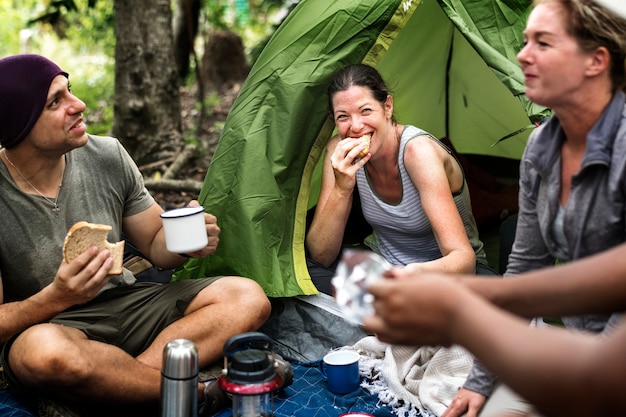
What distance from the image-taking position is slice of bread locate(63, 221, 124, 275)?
223 cm

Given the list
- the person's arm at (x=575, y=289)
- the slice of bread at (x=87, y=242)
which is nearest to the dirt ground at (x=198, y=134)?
the slice of bread at (x=87, y=242)

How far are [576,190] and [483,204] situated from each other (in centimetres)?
201

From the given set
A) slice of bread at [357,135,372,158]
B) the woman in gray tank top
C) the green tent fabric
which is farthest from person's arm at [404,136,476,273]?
the green tent fabric

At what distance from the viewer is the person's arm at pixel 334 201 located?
8.71ft

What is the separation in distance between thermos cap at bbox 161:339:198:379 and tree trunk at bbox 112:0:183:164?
306cm

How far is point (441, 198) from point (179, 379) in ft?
3.68

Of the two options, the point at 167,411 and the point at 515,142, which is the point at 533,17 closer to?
the point at 167,411

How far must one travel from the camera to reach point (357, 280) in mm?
A: 1506

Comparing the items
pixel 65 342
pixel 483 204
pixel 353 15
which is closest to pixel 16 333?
pixel 65 342

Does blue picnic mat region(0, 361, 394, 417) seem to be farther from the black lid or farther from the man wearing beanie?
the black lid

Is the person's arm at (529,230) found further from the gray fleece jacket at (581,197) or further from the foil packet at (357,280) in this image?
the foil packet at (357,280)

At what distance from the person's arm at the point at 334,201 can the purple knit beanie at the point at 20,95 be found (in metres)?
1.07

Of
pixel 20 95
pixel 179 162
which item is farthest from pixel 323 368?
pixel 179 162

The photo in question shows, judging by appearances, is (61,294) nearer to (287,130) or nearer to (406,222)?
(287,130)
